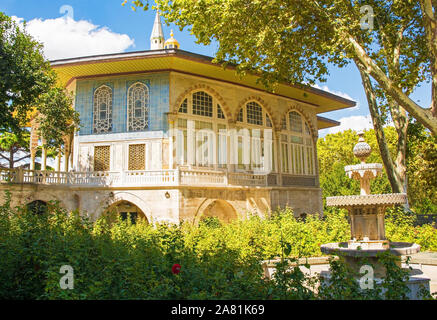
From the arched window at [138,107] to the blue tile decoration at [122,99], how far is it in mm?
160

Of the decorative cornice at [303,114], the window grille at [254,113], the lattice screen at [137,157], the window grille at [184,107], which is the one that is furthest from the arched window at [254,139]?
the lattice screen at [137,157]

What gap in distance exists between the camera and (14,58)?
1357 centimetres

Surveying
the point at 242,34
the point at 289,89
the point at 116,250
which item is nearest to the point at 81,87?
the point at 242,34

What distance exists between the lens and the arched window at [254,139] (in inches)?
721

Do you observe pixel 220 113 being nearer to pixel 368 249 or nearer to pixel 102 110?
pixel 102 110

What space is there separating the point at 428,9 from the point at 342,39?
2056 millimetres

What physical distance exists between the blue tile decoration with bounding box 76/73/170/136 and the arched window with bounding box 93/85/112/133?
17cm

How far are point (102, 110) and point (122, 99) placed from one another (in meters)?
1.05

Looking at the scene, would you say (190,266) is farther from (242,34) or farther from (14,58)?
(14,58)

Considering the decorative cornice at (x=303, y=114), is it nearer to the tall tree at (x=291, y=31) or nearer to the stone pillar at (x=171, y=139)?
the stone pillar at (x=171, y=139)

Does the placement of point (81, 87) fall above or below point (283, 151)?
above

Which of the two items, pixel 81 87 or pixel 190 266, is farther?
pixel 81 87
